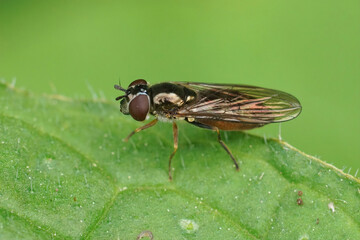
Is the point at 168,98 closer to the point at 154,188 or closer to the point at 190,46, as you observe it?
the point at 154,188

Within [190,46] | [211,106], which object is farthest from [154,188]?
[190,46]

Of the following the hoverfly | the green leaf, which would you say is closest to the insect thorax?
the hoverfly

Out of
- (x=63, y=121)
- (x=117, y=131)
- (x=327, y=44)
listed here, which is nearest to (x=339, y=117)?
(x=327, y=44)

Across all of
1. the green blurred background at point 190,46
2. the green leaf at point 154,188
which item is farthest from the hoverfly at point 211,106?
the green blurred background at point 190,46

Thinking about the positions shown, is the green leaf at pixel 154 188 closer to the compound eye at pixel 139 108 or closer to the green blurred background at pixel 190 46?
the compound eye at pixel 139 108

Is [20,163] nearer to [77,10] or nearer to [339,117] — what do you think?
[77,10]
